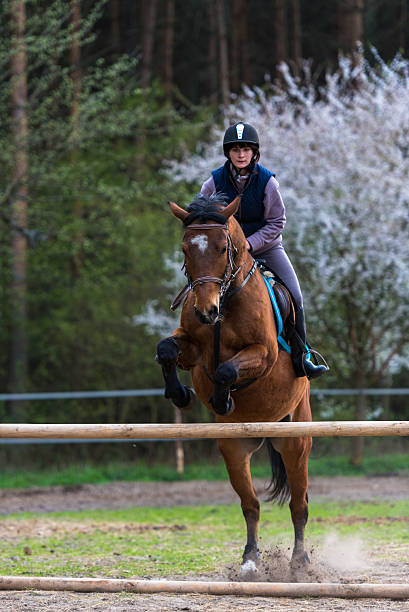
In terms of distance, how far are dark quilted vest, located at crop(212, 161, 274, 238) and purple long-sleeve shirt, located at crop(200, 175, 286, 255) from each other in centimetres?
4

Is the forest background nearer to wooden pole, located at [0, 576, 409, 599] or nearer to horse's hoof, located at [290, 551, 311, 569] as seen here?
horse's hoof, located at [290, 551, 311, 569]

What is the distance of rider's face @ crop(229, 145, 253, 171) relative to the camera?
6117mm

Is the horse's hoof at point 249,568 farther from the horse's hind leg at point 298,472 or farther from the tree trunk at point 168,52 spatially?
the tree trunk at point 168,52

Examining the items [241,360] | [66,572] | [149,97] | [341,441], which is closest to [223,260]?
[241,360]

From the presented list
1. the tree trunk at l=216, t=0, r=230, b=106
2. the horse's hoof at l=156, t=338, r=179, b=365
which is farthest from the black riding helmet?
the tree trunk at l=216, t=0, r=230, b=106

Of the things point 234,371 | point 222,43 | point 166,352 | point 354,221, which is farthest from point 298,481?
point 222,43

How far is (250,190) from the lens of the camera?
6262 mm

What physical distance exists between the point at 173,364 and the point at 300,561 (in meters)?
2.32

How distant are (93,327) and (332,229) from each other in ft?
18.1

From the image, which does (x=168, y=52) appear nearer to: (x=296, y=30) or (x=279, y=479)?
(x=296, y=30)

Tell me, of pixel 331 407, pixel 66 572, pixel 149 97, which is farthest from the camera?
pixel 149 97

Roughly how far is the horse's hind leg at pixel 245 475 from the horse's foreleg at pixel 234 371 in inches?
37.7

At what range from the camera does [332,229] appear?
1514 cm

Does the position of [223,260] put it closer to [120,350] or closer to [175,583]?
[175,583]
